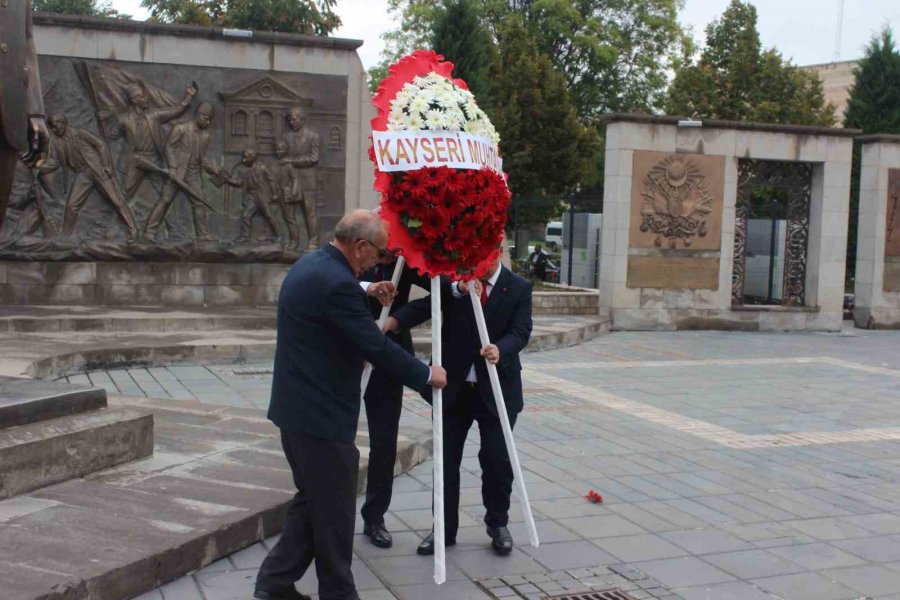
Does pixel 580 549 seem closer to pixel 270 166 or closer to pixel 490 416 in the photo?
pixel 490 416

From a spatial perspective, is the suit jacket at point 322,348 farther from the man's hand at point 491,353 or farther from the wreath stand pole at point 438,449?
the man's hand at point 491,353

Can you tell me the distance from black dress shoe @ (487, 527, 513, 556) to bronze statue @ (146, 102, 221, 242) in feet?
32.7

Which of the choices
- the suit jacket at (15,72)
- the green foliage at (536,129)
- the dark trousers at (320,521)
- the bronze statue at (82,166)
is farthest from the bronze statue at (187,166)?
the green foliage at (536,129)

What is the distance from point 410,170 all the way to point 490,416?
1328 millimetres

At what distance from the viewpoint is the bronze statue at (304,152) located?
1445 centimetres

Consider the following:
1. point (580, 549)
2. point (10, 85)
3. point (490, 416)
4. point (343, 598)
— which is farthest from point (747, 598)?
point (10, 85)

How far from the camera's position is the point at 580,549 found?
546cm

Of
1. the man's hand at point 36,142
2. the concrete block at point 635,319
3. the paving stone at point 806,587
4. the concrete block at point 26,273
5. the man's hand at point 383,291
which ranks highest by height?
the man's hand at point 36,142

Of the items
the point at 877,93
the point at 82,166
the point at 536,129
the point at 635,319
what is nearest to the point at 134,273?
the point at 82,166

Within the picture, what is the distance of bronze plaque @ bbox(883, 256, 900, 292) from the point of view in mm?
19797

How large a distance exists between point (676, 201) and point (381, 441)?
13048mm

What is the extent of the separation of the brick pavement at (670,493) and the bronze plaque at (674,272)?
15.8ft

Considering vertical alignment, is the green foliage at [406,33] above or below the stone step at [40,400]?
above

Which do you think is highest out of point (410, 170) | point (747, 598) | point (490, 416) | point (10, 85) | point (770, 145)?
point (770, 145)
